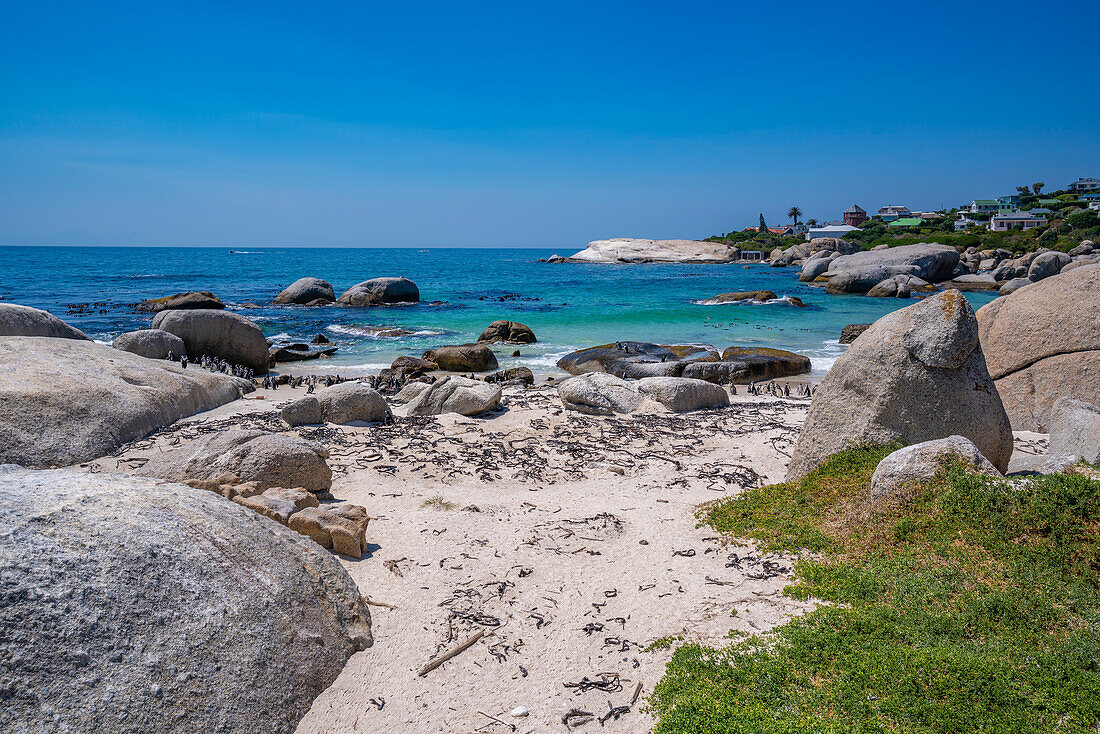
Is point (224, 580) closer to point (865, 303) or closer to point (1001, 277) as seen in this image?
point (865, 303)

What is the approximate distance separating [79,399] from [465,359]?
12101 mm

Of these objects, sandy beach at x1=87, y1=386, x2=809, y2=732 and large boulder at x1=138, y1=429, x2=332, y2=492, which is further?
large boulder at x1=138, y1=429, x2=332, y2=492

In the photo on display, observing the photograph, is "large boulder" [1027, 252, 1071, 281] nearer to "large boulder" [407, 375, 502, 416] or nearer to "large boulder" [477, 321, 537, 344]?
"large boulder" [477, 321, 537, 344]

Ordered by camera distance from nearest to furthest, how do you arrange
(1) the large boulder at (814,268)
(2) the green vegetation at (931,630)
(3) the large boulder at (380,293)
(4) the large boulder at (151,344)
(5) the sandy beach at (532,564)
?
1. (2) the green vegetation at (931,630)
2. (5) the sandy beach at (532,564)
3. (4) the large boulder at (151,344)
4. (3) the large boulder at (380,293)
5. (1) the large boulder at (814,268)

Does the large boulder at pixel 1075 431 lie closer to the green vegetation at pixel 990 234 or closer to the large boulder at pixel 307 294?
the large boulder at pixel 307 294

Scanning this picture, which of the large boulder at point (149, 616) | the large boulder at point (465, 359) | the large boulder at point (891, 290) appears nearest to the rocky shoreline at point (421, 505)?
the large boulder at point (149, 616)

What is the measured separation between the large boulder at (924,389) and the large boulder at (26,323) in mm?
Answer: 14893

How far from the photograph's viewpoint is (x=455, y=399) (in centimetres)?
1212

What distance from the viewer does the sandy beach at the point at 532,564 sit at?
4.27m

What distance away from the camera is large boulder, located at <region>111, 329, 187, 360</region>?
1642cm

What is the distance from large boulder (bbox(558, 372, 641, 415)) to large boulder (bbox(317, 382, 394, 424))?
379cm

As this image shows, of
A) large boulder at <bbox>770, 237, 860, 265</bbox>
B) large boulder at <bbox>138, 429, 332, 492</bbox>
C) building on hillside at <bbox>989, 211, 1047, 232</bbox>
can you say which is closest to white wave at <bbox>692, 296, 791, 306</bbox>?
large boulder at <bbox>770, 237, 860, 265</bbox>

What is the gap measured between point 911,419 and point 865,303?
40976mm

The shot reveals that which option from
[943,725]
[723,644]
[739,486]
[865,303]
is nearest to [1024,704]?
[943,725]
